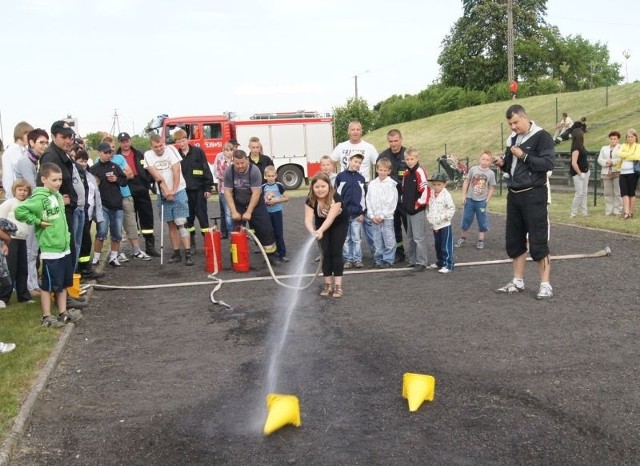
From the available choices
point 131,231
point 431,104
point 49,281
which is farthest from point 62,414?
point 431,104

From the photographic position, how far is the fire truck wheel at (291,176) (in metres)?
27.3

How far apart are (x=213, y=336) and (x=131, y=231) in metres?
5.08

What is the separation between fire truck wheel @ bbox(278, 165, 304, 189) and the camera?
27.3 metres

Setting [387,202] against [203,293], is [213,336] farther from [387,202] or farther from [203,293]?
[387,202]

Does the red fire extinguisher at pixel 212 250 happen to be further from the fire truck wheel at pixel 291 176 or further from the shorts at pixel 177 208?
the fire truck wheel at pixel 291 176

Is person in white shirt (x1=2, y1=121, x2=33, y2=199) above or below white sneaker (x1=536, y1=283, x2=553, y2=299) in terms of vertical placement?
above

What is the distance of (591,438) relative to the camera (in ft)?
12.2

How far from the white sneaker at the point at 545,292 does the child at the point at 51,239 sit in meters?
5.05

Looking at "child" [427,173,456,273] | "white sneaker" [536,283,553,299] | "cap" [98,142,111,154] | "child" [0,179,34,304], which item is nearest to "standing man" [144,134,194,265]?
"cap" [98,142,111,154]

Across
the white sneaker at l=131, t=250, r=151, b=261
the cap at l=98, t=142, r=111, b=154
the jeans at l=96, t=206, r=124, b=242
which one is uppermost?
the cap at l=98, t=142, r=111, b=154

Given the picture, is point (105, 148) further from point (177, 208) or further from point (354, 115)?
point (354, 115)

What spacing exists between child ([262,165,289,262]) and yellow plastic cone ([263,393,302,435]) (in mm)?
6110

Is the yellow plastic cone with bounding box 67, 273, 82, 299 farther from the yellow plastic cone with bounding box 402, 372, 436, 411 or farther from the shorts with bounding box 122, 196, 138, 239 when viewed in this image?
the yellow plastic cone with bounding box 402, 372, 436, 411

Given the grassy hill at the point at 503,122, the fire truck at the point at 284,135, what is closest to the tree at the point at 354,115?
the grassy hill at the point at 503,122
